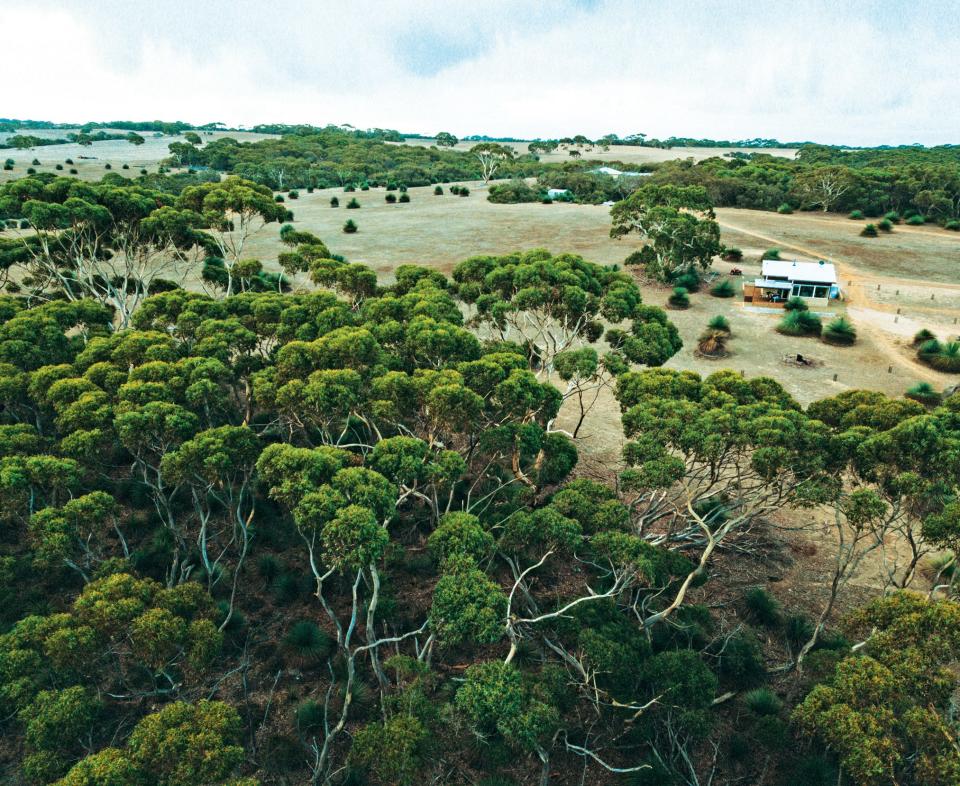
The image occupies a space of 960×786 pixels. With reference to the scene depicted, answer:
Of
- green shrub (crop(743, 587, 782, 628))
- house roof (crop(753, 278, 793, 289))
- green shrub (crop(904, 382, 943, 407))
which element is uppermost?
house roof (crop(753, 278, 793, 289))

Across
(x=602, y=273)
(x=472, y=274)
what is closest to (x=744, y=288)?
(x=602, y=273)

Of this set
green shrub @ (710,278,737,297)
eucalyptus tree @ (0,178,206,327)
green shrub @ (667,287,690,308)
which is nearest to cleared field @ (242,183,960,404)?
green shrub @ (710,278,737,297)

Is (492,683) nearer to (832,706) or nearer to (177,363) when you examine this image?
(832,706)

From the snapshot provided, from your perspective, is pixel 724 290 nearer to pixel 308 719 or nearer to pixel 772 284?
pixel 772 284

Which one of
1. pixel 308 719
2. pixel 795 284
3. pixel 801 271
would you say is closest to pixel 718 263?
pixel 801 271

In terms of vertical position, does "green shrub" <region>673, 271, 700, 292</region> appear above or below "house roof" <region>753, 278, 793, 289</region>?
below

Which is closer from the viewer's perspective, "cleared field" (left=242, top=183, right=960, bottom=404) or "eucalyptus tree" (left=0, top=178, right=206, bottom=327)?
"eucalyptus tree" (left=0, top=178, right=206, bottom=327)

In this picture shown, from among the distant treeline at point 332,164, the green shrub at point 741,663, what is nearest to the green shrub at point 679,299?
the green shrub at point 741,663

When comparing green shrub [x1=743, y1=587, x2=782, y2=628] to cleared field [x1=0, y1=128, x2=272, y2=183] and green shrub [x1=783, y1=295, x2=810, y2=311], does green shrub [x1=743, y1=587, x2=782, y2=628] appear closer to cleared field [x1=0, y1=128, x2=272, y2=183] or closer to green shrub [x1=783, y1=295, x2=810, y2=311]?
green shrub [x1=783, y1=295, x2=810, y2=311]
